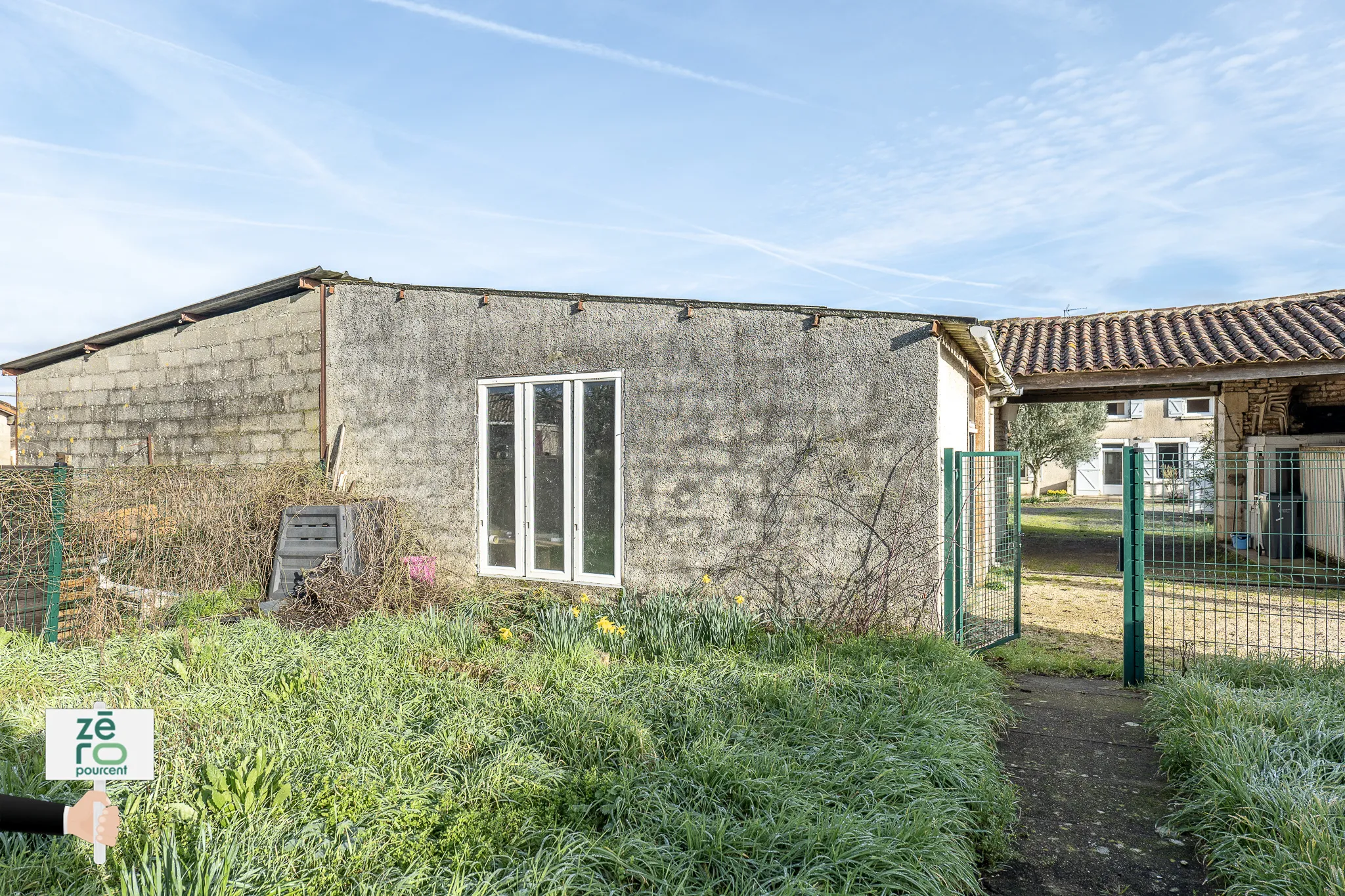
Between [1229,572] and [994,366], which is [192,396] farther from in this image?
[1229,572]

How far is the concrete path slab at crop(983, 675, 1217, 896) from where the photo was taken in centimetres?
339

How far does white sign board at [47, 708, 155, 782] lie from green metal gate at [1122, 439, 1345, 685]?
544 cm

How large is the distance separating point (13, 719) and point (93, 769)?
295cm

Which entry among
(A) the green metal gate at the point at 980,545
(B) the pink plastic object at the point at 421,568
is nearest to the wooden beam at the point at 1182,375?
(A) the green metal gate at the point at 980,545

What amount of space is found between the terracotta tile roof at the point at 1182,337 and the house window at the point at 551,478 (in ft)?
24.7

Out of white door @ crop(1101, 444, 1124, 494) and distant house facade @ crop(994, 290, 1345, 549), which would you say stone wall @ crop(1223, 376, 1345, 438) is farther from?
white door @ crop(1101, 444, 1124, 494)

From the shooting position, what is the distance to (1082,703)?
224 inches

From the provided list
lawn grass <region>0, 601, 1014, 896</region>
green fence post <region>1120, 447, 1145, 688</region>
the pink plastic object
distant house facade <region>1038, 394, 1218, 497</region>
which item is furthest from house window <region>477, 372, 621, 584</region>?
distant house facade <region>1038, 394, 1218, 497</region>

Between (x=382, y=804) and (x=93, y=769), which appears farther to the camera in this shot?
(x=382, y=804)

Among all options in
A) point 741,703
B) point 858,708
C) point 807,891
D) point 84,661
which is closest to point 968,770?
point 858,708

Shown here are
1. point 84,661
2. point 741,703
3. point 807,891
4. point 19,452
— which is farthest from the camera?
point 19,452

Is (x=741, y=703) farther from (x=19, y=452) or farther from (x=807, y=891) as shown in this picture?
(x=19, y=452)

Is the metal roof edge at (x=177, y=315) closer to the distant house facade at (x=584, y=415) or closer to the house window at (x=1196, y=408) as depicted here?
the distant house facade at (x=584, y=415)

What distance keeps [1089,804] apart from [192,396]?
11142mm
